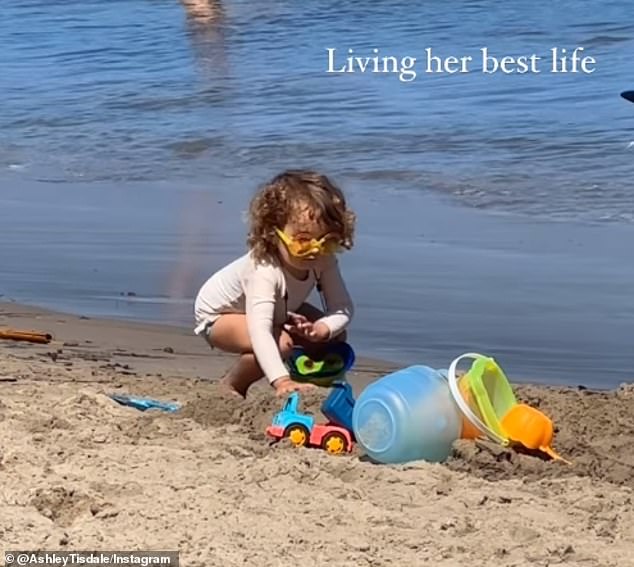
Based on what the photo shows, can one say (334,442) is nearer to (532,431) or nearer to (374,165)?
(532,431)

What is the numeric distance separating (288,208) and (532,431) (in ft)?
3.71

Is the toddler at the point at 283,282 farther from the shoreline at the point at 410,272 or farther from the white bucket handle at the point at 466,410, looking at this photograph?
the shoreline at the point at 410,272

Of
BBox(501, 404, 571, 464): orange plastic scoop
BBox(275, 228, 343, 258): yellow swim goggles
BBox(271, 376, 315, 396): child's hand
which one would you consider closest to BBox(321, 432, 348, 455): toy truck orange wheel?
BBox(271, 376, 315, 396): child's hand

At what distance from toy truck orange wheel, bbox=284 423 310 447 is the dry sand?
56 mm

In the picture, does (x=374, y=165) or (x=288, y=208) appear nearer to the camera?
(x=288, y=208)

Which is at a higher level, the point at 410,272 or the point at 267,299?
the point at 267,299

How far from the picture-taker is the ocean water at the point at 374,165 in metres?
6.89

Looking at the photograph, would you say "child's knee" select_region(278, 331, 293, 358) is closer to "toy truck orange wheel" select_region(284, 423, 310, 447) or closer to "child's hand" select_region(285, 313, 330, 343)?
"child's hand" select_region(285, 313, 330, 343)

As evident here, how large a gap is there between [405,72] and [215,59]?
269 cm

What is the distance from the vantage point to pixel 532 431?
455 cm

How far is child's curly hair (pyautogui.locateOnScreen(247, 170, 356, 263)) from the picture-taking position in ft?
16.7

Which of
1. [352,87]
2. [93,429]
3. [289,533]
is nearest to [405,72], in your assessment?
[352,87]

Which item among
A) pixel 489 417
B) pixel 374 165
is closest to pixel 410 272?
pixel 489 417

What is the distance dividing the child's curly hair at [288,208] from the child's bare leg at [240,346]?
0.85 feet
